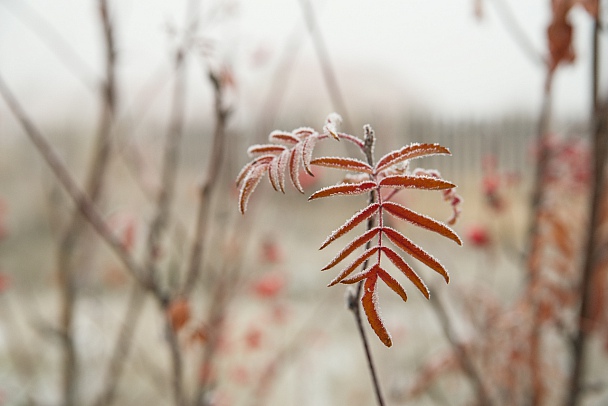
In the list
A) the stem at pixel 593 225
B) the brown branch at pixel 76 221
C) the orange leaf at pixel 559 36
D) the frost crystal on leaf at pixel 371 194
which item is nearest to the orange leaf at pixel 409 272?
the frost crystal on leaf at pixel 371 194

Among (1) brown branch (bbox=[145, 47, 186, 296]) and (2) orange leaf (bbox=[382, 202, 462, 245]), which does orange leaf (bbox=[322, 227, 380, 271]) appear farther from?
(1) brown branch (bbox=[145, 47, 186, 296])

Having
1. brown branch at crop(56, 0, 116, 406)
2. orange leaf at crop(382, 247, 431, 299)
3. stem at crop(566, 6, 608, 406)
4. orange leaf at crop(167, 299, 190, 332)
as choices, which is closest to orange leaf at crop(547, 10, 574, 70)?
stem at crop(566, 6, 608, 406)

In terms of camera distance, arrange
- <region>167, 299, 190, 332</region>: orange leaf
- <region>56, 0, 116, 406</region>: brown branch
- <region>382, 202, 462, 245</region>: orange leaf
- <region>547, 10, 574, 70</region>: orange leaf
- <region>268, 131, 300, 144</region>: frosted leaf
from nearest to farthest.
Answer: <region>382, 202, 462, 245</region>: orange leaf → <region>268, 131, 300, 144</region>: frosted leaf → <region>547, 10, 574, 70</region>: orange leaf → <region>167, 299, 190, 332</region>: orange leaf → <region>56, 0, 116, 406</region>: brown branch

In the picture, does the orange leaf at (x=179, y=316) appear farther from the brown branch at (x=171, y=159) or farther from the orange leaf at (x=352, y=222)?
the orange leaf at (x=352, y=222)

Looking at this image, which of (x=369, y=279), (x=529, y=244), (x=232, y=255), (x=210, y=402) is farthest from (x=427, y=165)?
(x=369, y=279)

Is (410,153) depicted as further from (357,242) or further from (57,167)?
(57,167)

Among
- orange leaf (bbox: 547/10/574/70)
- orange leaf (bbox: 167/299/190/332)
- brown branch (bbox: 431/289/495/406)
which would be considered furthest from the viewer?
brown branch (bbox: 431/289/495/406)
